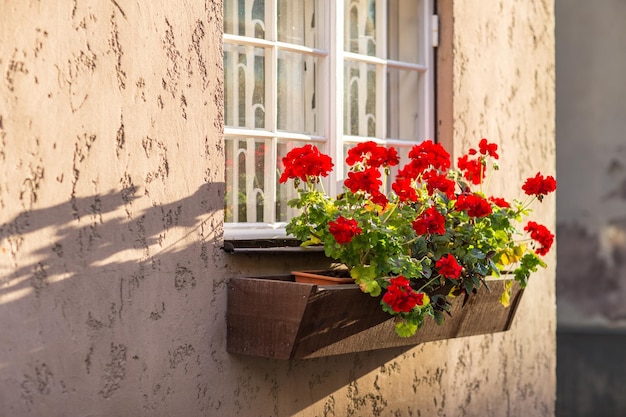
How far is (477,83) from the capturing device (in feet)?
17.4

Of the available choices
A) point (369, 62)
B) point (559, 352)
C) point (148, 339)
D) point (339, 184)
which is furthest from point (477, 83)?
point (559, 352)

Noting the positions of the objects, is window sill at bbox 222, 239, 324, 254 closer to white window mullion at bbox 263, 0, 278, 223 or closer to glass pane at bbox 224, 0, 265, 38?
white window mullion at bbox 263, 0, 278, 223

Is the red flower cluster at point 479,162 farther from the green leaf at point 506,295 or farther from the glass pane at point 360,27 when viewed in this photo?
the glass pane at point 360,27

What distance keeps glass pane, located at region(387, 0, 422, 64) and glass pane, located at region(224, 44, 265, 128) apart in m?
1.00

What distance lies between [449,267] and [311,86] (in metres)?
1.20

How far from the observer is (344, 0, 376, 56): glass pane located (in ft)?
15.5

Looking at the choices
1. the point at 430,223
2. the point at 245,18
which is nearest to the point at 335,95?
the point at 245,18

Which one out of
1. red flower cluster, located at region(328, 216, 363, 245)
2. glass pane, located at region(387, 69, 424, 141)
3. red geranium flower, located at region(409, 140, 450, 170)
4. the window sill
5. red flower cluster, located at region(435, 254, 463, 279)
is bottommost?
red flower cluster, located at region(435, 254, 463, 279)

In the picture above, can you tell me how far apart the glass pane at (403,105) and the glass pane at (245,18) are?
3.26 feet

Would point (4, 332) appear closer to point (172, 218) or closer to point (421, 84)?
point (172, 218)

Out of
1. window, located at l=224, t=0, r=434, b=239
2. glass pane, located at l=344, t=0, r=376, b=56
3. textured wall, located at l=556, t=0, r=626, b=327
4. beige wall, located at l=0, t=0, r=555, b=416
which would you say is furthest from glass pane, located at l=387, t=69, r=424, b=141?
textured wall, located at l=556, t=0, r=626, b=327

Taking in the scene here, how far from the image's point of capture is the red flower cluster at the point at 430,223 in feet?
12.5

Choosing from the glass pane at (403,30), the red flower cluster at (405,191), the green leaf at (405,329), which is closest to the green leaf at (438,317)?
the green leaf at (405,329)

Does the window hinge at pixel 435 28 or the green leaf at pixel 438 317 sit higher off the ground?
the window hinge at pixel 435 28
